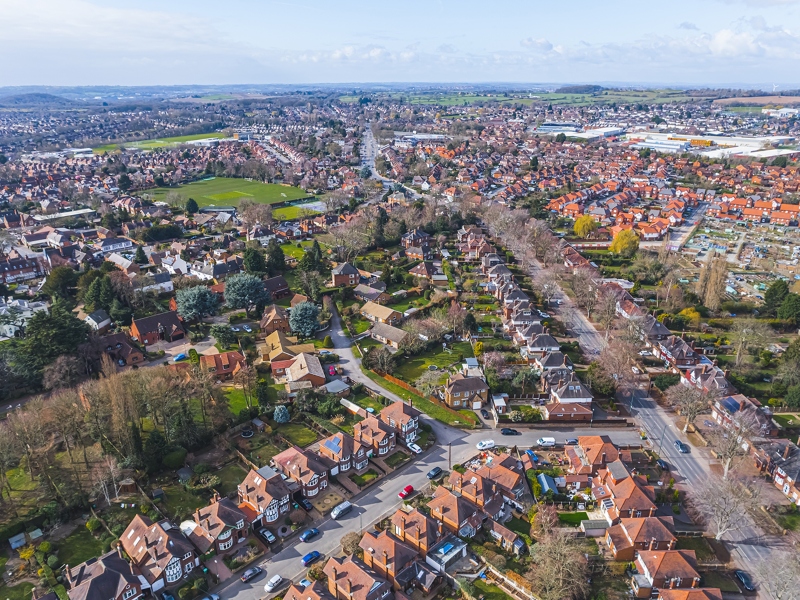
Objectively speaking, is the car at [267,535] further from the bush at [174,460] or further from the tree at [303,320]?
the tree at [303,320]

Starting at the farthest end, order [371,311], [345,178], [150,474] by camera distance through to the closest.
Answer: [345,178] → [371,311] → [150,474]

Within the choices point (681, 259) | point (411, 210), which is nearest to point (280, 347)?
point (411, 210)

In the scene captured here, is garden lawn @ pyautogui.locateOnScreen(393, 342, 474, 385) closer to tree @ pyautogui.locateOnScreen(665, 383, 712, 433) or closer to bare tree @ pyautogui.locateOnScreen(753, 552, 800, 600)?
tree @ pyautogui.locateOnScreen(665, 383, 712, 433)

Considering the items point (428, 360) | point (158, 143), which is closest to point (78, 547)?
point (428, 360)

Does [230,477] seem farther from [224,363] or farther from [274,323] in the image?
[274,323]

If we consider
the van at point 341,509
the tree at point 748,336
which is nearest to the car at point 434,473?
the van at point 341,509

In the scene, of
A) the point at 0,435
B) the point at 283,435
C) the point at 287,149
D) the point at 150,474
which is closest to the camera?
the point at 0,435

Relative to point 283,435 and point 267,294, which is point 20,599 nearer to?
point 283,435
